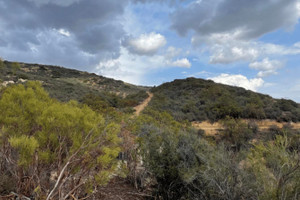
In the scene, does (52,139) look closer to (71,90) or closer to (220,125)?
(220,125)

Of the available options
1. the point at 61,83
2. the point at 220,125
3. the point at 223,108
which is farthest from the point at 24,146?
the point at 61,83

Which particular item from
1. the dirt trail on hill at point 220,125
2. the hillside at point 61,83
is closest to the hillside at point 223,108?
the dirt trail on hill at point 220,125

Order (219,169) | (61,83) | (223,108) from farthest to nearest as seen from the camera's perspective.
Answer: (61,83), (223,108), (219,169)

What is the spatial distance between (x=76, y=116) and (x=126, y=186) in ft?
9.84

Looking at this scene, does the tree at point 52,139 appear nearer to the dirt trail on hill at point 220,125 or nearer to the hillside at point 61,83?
the hillside at point 61,83

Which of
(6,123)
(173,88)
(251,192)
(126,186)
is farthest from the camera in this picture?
(173,88)

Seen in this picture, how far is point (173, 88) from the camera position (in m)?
36.5

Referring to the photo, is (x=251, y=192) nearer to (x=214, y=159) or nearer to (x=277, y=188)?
(x=277, y=188)

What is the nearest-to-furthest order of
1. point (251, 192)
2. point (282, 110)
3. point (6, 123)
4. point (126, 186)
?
point (6, 123), point (251, 192), point (126, 186), point (282, 110)

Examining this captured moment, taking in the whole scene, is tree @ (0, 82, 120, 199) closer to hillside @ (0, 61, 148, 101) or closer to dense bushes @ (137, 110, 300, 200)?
dense bushes @ (137, 110, 300, 200)

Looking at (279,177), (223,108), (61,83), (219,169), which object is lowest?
(219,169)

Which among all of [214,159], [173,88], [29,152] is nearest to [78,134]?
[29,152]

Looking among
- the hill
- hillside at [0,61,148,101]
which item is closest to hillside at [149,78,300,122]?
the hill

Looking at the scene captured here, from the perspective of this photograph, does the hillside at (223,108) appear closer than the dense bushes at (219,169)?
No
